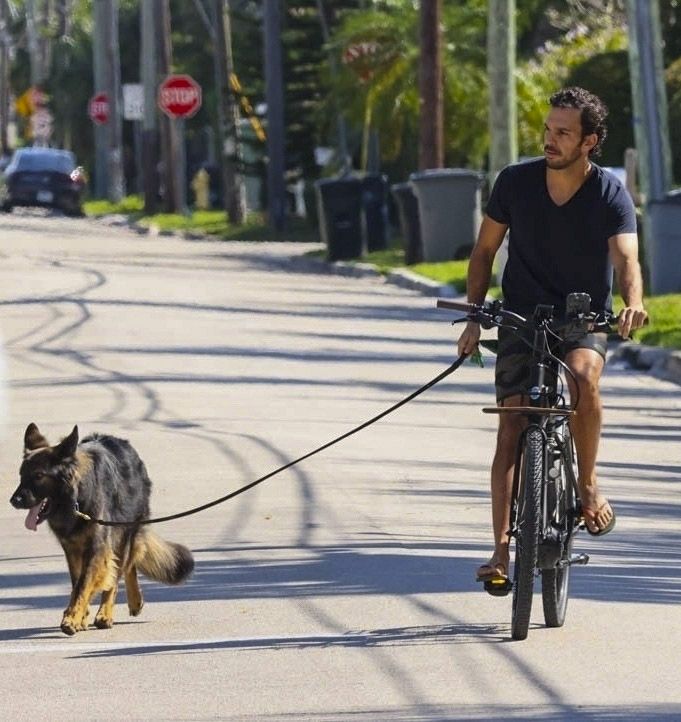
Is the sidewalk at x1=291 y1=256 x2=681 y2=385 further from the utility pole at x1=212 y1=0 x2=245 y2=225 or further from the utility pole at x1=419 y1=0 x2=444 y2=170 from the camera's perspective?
the utility pole at x1=212 y1=0 x2=245 y2=225

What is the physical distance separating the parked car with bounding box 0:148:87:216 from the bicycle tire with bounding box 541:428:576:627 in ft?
153

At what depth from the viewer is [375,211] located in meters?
37.6

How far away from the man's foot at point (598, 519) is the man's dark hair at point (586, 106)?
4.21ft

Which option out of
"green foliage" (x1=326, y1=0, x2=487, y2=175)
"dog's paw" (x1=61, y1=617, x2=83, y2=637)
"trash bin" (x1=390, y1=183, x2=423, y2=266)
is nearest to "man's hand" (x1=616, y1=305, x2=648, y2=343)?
"dog's paw" (x1=61, y1=617, x2=83, y2=637)

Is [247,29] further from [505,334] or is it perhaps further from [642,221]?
[505,334]

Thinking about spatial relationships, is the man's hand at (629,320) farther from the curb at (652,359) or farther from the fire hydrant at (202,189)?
the fire hydrant at (202,189)

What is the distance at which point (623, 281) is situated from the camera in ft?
27.6

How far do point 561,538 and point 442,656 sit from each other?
665mm

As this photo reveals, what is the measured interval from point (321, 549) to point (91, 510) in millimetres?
2141

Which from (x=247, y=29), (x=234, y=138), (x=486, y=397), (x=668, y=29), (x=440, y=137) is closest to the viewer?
(x=486, y=397)

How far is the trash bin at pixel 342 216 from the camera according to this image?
35969mm

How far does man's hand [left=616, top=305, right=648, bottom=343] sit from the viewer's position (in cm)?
817

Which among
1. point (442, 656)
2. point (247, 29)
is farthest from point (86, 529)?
point (247, 29)

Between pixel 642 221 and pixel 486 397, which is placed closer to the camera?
pixel 486 397
